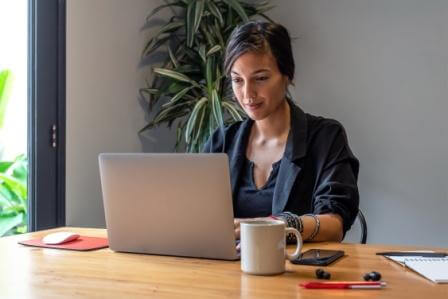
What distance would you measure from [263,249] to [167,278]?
175 millimetres

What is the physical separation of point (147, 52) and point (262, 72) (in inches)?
52.2

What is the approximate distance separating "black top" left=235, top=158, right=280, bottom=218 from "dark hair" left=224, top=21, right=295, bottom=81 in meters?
0.32

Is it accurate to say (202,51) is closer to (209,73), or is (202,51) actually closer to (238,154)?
(209,73)

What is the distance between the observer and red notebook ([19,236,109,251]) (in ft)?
4.17

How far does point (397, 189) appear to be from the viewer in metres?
2.83

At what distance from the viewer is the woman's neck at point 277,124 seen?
1.72 m

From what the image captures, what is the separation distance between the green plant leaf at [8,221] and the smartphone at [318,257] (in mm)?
1409

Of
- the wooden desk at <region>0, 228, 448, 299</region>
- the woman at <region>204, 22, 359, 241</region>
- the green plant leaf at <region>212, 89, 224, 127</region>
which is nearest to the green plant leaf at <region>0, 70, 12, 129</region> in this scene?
the green plant leaf at <region>212, 89, 224, 127</region>

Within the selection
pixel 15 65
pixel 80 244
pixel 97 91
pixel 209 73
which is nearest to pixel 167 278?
pixel 80 244

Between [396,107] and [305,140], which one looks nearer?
[305,140]

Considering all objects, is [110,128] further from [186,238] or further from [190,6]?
[186,238]

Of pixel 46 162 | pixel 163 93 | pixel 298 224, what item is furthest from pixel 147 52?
pixel 298 224

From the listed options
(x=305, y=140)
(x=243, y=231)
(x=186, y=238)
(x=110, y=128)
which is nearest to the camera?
(x=243, y=231)

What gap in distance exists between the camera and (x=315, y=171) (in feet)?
5.21
